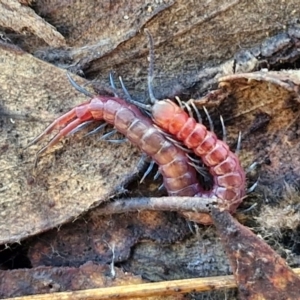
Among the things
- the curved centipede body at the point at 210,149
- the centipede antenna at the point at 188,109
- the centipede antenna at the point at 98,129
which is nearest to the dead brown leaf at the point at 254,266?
the curved centipede body at the point at 210,149

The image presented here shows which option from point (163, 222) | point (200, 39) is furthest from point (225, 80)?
point (163, 222)

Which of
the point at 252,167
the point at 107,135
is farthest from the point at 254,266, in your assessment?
the point at 107,135

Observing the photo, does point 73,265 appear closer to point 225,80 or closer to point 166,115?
point 166,115

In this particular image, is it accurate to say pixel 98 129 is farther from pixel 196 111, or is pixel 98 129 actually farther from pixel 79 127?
pixel 196 111

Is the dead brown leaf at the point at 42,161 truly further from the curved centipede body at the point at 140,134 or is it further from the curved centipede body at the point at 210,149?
the curved centipede body at the point at 210,149

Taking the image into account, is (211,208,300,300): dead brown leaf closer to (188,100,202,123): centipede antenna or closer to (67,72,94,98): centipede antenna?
(188,100,202,123): centipede antenna

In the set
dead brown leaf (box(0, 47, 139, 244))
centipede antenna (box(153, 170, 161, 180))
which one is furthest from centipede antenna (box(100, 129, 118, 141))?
centipede antenna (box(153, 170, 161, 180))
